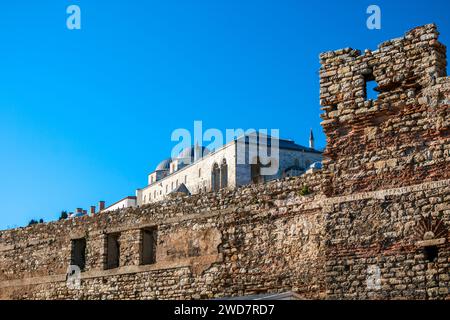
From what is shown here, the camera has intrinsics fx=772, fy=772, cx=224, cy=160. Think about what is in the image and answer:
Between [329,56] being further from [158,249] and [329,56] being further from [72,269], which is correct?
[72,269]

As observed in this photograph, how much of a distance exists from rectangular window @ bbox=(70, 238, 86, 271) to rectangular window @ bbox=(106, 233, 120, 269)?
112cm

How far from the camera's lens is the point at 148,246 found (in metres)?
21.4

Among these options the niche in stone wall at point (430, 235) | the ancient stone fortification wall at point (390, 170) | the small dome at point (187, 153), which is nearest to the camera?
the niche in stone wall at point (430, 235)

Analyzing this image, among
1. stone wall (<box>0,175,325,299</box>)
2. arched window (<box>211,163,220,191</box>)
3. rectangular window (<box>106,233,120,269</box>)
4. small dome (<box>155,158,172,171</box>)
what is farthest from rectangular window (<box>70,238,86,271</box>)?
small dome (<box>155,158,172,171</box>)

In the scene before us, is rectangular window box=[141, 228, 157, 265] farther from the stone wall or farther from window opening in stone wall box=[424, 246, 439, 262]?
window opening in stone wall box=[424, 246, 439, 262]

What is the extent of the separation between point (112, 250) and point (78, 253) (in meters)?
1.52

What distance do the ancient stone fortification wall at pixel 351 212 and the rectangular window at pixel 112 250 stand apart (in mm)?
1732

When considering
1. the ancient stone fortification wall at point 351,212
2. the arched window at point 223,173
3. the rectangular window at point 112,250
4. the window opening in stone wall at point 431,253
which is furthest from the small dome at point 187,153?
the window opening in stone wall at point 431,253

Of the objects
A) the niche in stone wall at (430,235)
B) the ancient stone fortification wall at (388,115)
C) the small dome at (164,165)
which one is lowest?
the niche in stone wall at (430,235)

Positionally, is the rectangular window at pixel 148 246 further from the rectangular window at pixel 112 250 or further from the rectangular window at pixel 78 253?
the rectangular window at pixel 78 253

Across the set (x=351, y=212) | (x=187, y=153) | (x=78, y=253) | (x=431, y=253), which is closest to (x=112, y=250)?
(x=78, y=253)

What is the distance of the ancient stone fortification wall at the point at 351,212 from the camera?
49.0 ft
